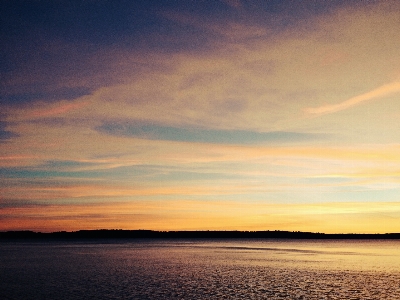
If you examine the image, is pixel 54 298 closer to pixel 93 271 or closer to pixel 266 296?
pixel 266 296

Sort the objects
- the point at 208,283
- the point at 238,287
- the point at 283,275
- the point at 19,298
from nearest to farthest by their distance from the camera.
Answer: the point at 19,298, the point at 238,287, the point at 208,283, the point at 283,275

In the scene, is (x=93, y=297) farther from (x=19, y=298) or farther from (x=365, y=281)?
(x=365, y=281)

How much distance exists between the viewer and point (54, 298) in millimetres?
47781

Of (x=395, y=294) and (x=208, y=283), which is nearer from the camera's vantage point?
(x=395, y=294)

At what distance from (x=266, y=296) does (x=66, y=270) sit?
45692 millimetres

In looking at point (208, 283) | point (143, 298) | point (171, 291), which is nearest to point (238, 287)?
point (208, 283)

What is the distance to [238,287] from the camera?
56844 mm

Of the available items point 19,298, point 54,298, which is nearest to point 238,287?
point 54,298

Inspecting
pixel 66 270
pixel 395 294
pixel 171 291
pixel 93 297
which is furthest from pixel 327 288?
pixel 66 270

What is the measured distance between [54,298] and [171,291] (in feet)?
47.4

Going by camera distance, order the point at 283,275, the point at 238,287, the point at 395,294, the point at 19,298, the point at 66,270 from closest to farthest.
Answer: the point at 19,298 → the point at 395,294 → the point at 238,287 → the point at 283,275 → the point at 66,270

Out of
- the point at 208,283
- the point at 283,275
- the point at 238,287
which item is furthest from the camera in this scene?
the point at 283,275

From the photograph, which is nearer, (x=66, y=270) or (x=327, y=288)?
(x=327, y=288)

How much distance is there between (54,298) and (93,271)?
101 feet
